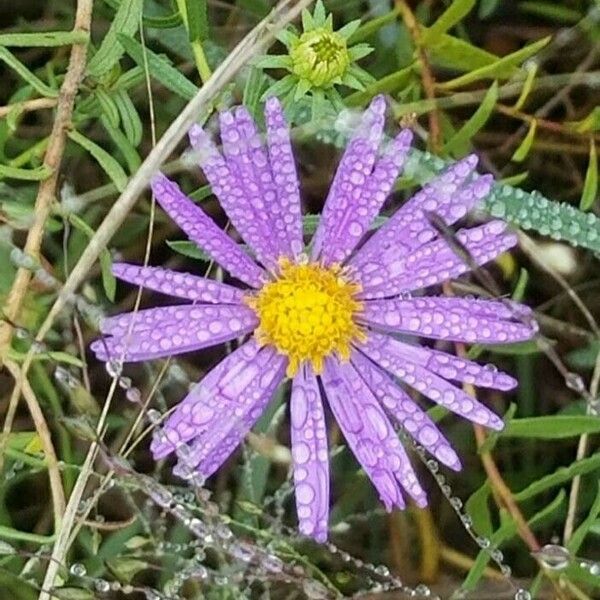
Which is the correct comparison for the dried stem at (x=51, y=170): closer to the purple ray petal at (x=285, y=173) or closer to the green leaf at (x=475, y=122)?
the purple ray petal at (x=285, y=173)

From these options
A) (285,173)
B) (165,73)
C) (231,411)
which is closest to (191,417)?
(231,411)

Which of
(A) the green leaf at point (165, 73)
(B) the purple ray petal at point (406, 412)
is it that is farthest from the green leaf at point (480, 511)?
(A) the green leaf at point (165, 73)

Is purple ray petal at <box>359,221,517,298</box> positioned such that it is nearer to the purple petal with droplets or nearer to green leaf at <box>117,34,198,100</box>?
the purple petal with droplets

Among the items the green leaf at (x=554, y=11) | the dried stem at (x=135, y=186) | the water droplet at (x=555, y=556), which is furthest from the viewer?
the green leaf at (x=554, y=11)

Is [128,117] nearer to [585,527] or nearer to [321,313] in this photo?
[321,313]

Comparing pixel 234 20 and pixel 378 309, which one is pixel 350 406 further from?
pixel 234 20
